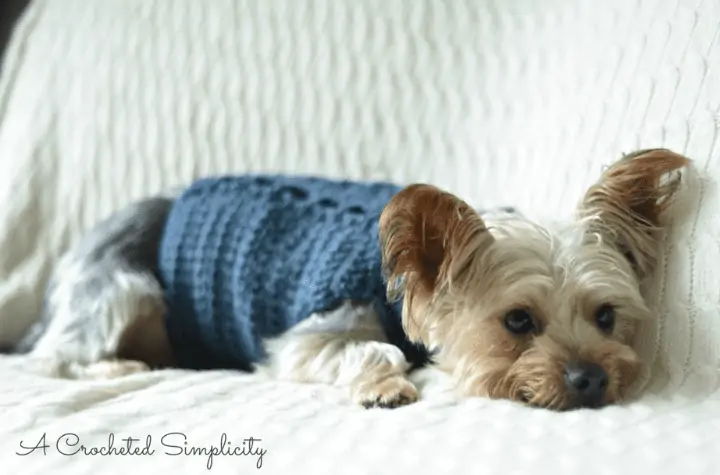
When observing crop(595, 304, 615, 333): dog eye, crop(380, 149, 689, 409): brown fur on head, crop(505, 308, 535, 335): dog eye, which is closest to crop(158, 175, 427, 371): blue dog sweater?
crop(380, 149, 689, 409): brown fur on head

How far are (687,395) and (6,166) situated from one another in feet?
5.28

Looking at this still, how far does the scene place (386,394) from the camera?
1.33m

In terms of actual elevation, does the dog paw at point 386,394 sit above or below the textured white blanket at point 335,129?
below

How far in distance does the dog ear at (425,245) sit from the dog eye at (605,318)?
0.67 ft

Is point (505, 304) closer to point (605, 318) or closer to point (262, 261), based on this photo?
point (605, 318)

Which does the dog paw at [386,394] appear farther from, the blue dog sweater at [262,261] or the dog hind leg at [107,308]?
the dog hind leg at [107,308]

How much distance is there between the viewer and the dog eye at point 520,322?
1.36 metres

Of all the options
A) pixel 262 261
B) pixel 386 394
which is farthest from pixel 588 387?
pixel 262 261

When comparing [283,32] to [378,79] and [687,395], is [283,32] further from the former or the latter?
[687,395]

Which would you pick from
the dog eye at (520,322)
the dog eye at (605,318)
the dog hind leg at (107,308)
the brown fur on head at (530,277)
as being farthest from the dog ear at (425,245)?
the dog hind leg at (107,308)

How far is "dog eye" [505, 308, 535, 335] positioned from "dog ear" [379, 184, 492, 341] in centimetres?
10

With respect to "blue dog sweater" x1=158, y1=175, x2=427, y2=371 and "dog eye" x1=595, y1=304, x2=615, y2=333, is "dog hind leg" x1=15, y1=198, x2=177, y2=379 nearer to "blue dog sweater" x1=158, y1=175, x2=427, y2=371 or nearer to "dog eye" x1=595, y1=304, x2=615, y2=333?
"blue dog sweater" x1=158, y1=175, x2=427, y2=371

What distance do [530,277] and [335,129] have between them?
2.45 ft

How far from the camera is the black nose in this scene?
3.98 feet
